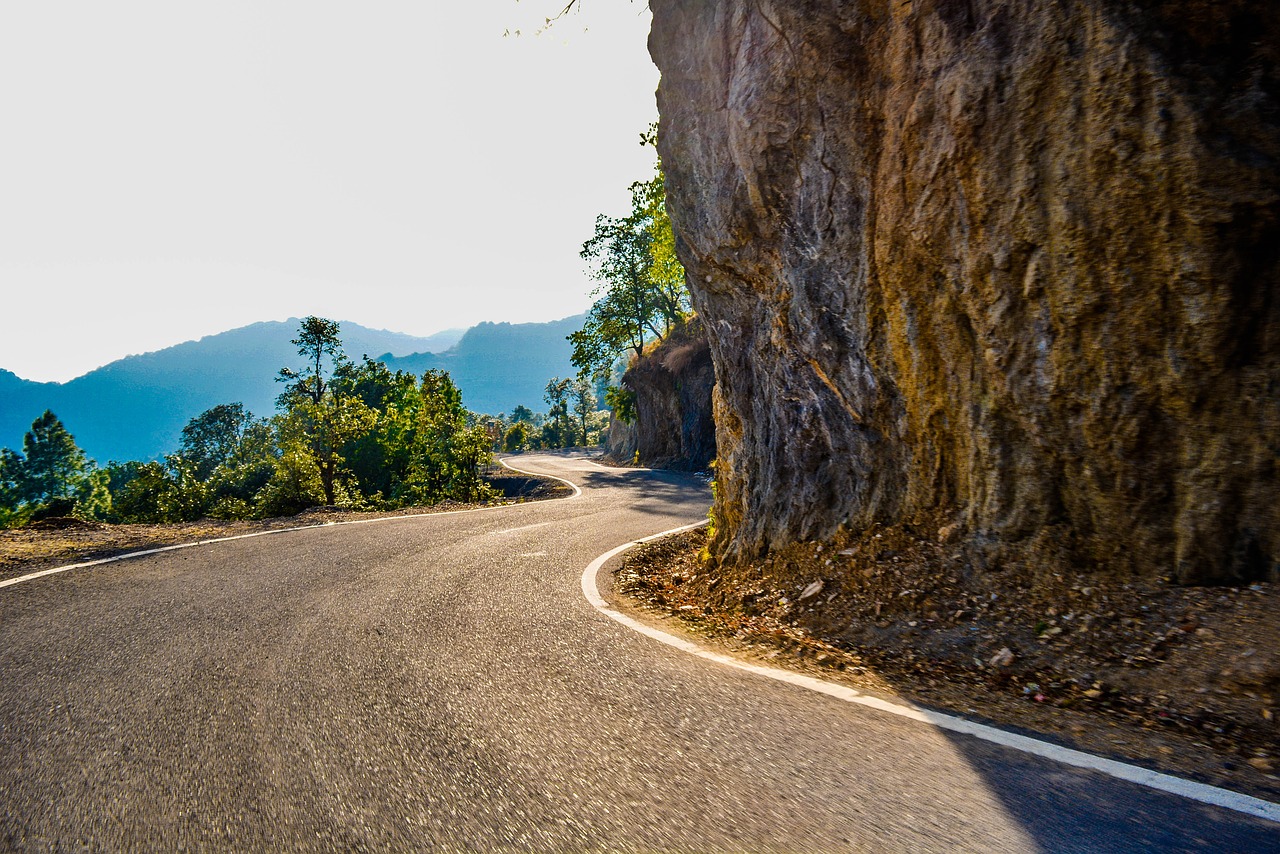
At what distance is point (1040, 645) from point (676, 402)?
88.7 ft

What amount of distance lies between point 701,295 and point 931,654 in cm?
618

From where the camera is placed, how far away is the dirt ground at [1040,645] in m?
2.89

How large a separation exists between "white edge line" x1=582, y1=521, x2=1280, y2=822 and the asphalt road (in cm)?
9

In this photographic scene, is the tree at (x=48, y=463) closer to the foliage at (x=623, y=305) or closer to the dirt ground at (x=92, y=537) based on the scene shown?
the foliage at (x=623, y=305)

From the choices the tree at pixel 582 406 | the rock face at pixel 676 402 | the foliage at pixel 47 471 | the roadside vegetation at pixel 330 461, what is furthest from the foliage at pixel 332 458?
the tree at pixel 582 406

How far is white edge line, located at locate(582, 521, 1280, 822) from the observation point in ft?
7.47

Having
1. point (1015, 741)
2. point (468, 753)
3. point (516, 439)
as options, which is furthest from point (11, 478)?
point (1015, 741)

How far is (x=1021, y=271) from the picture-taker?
4590mm

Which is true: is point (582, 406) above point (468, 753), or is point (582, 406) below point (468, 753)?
above

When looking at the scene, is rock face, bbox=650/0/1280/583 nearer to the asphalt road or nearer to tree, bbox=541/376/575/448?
the asphalt road

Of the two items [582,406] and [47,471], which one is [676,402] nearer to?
[582,406]

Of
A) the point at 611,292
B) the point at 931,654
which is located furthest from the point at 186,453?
the point at 931,654

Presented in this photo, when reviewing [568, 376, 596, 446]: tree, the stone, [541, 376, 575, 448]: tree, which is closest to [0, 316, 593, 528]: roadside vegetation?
the stone

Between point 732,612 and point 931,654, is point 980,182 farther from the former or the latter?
point 732,612
